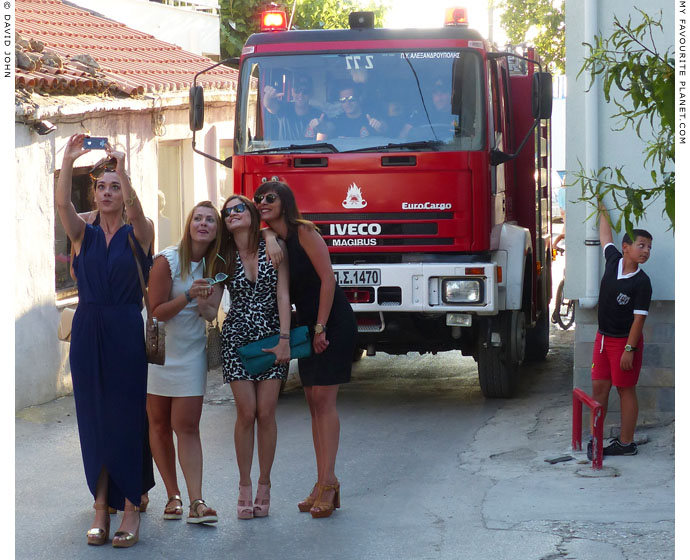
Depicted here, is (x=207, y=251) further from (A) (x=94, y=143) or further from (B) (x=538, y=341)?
(B) (x=538, y=341)

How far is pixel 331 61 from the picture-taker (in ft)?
31.1

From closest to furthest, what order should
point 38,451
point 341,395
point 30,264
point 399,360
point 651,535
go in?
1. point 651,535
2. point 38,451
3. point 30,264
4. point 341,395
5. point 399,360

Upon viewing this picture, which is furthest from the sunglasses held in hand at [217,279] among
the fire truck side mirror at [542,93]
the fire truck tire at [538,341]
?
the fire truck tire at [538,341]

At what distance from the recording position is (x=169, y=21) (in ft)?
64.7

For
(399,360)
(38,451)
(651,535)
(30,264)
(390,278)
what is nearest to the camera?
(651,535)

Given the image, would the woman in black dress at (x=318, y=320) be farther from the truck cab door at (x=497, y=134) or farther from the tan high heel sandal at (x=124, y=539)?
the truck cab door at (x=497, y=134)

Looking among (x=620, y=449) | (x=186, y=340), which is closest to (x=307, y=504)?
(x=186, y=340)

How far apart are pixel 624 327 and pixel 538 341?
464cm

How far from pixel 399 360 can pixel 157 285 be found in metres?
7.10

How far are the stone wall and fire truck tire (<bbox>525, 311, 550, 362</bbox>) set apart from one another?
3387mm

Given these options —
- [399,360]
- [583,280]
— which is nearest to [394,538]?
[583,280]

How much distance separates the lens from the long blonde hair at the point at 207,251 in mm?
6184

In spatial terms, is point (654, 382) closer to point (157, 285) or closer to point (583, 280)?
point (583, 280)

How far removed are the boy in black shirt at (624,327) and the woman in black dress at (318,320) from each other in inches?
88.5
